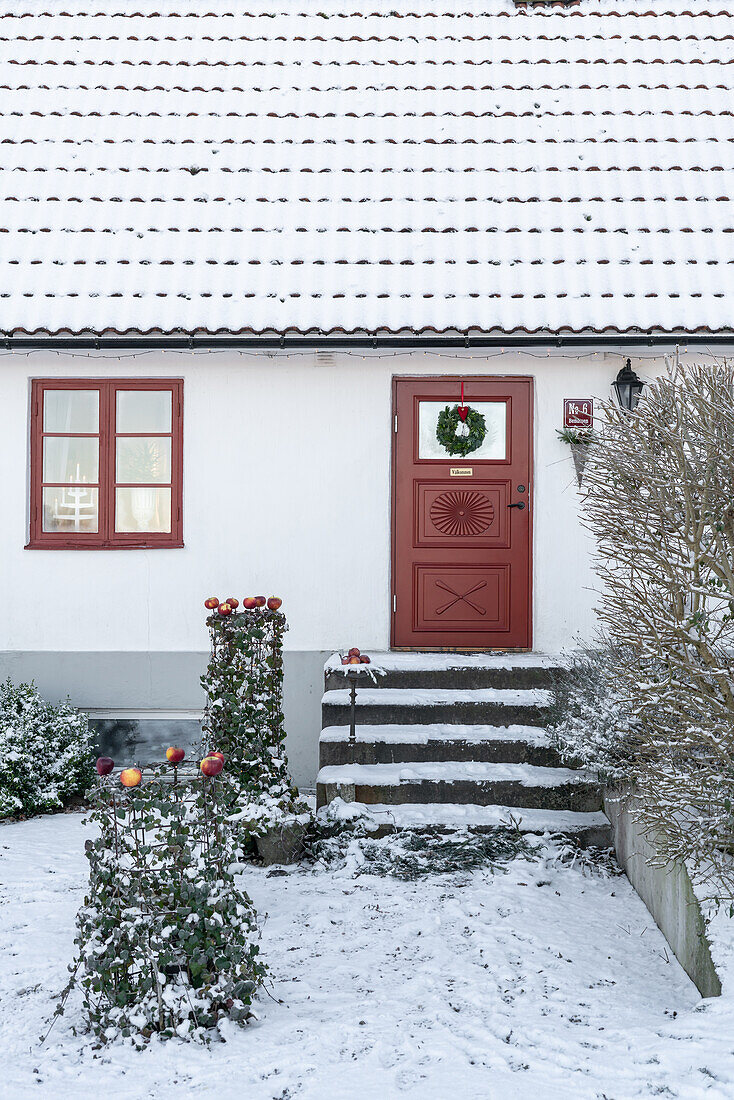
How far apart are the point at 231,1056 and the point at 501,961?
53.4 inches

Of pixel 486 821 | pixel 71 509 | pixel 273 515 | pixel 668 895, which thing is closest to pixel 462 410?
pixel 273 515

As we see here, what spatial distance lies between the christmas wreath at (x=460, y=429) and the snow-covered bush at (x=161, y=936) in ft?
14.9

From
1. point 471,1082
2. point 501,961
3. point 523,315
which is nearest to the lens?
point 471,1082

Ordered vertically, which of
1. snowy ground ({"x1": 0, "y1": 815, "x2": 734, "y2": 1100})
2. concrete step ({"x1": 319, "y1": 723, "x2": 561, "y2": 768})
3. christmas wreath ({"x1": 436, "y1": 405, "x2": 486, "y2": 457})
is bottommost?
snowy ground ({"x1": 0, "y1": 815, "x2": 734, "y2": 1100})

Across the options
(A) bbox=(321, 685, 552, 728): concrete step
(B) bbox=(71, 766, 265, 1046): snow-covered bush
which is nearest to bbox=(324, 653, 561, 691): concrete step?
(A) bbox=(321, 685, 552, 728): concrete step

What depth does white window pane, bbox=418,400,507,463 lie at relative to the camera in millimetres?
7875

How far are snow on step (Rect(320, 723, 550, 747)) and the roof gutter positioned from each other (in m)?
2.78

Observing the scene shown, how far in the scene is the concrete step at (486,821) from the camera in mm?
5766

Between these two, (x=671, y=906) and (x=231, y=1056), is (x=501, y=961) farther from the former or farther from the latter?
(x=231, y=1056)

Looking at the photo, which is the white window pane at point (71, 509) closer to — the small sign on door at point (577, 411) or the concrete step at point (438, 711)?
the concrete step at point (438, 711)

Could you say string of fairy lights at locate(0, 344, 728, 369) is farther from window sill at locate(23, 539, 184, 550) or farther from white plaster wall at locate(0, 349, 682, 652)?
window sill at locate(23, 539, 184, 550)

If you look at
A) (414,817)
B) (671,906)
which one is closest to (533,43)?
(414,817)

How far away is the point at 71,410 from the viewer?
7.86 metres

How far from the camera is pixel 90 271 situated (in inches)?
301
